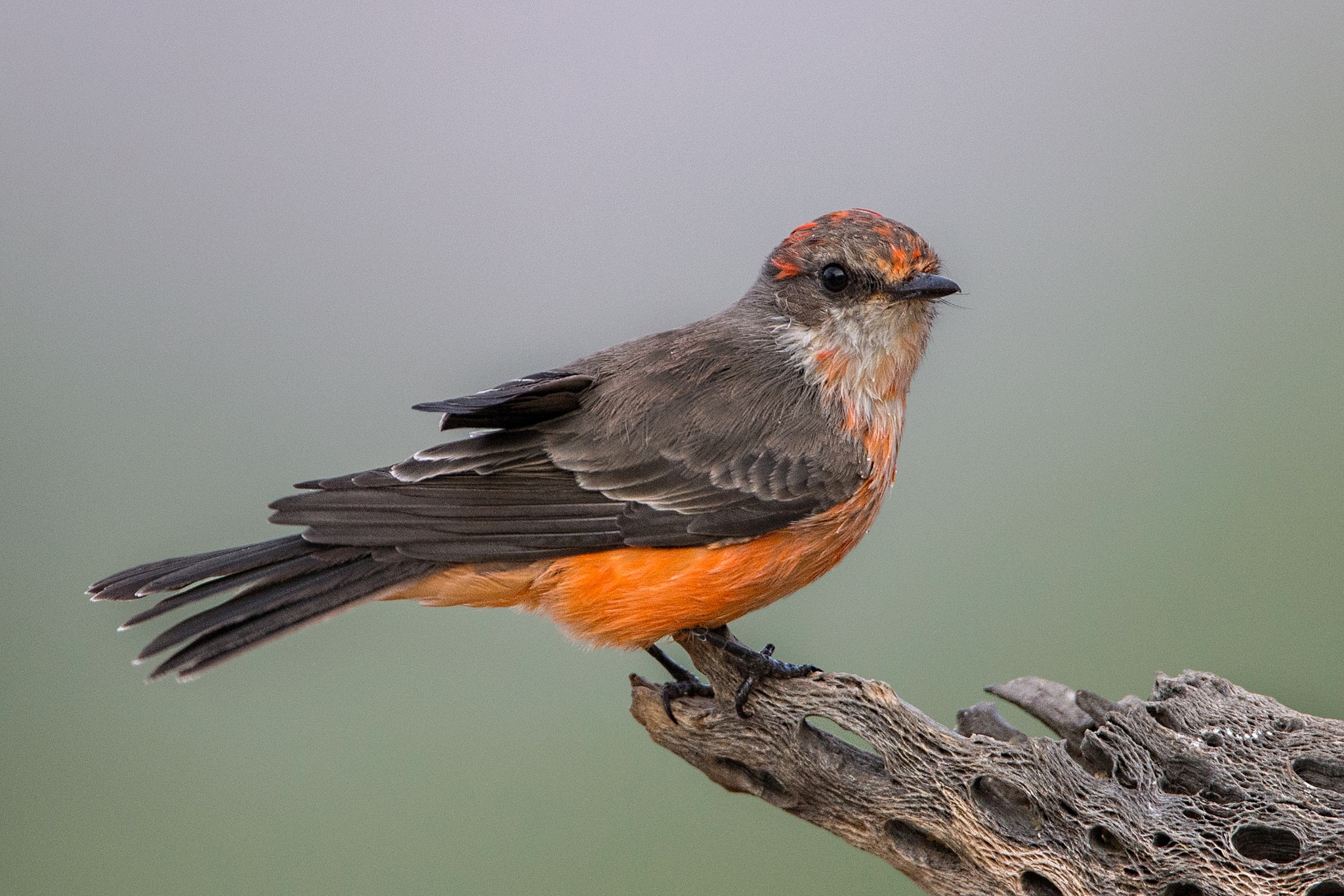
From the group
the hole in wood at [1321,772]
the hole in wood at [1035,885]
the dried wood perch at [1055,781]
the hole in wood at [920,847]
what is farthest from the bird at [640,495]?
the hole in wood at [1321,772]

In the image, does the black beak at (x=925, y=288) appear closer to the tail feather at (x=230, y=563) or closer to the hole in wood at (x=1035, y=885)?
the hole in wood at (x=1035, y=885)

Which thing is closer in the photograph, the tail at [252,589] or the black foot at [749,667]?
the tail at [252,589]

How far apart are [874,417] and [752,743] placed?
0.94 metres

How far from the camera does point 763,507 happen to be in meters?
2.88

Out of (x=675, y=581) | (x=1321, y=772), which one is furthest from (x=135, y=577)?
(x=1321, y=772)

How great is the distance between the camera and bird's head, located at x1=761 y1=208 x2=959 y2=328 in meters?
2.97

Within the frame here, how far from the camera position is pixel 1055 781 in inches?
105

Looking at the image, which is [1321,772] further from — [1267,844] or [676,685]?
[676,685]

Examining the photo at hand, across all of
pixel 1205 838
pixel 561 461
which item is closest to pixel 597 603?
pixel 561 461

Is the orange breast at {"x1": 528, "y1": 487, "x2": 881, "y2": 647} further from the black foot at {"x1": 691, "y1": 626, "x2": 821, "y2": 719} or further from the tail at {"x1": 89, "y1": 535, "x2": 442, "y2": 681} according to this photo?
the tail at {"x1": 89, "y1": 535, "x2": 442, "y2": 681}

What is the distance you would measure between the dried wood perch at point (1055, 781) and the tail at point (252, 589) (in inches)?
36.6

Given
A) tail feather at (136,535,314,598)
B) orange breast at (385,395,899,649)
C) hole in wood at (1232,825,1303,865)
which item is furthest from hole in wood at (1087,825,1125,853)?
tail feather at (136,535,314,598)

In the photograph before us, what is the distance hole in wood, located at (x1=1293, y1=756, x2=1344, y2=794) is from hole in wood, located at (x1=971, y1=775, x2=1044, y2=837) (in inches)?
26.9

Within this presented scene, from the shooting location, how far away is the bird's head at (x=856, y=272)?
2973mm
